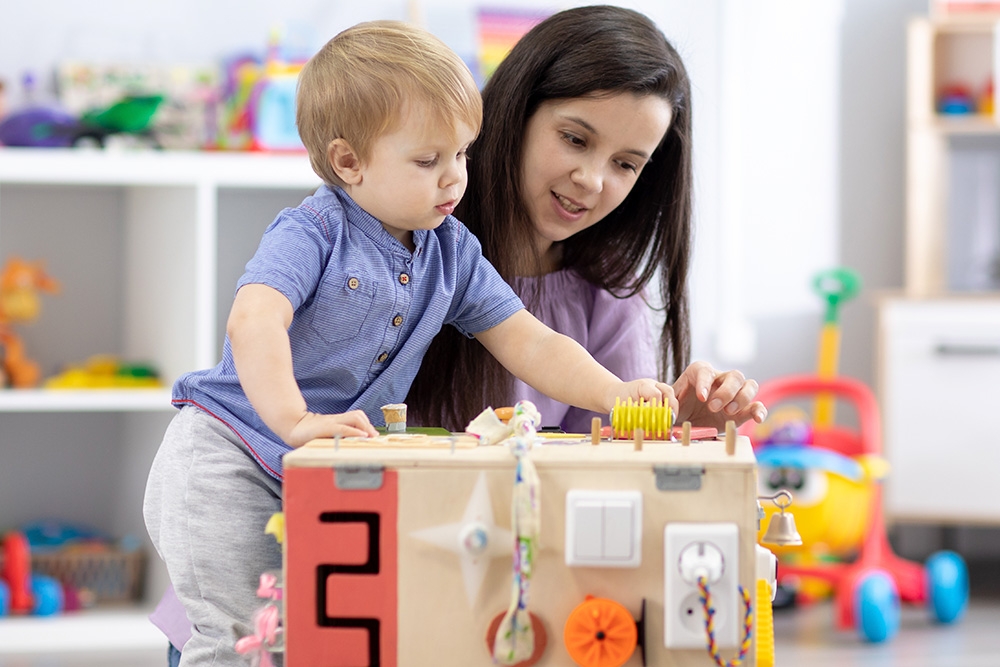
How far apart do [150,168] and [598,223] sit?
113cm

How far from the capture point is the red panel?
61 cm

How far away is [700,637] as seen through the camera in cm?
60

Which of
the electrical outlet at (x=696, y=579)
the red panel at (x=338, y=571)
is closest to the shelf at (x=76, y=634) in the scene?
the red panel at (x=338, y=571)

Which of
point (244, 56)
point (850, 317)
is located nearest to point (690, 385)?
point (244, 56)

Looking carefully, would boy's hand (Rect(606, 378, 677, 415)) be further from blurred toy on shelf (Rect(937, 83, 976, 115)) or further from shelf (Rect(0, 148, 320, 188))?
blurred toy on shelf (Rect(937, 83, 976, 115))

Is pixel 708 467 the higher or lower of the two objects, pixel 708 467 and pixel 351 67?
the lower

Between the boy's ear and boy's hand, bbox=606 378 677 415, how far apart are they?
0.26 m

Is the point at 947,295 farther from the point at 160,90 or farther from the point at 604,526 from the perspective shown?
the point at 604,526

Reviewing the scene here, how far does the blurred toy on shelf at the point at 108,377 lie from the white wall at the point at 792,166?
4.82ft

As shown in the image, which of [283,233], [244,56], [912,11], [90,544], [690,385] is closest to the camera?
[283,233]

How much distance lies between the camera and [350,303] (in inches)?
31.5

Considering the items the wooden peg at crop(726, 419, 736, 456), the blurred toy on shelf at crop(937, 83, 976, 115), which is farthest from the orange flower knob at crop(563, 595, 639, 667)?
the blurred toy on shelf at crop(937, 83, 976, 115)

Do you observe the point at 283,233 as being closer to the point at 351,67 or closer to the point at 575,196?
the point at 351,67

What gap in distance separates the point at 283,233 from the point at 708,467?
0.36m
